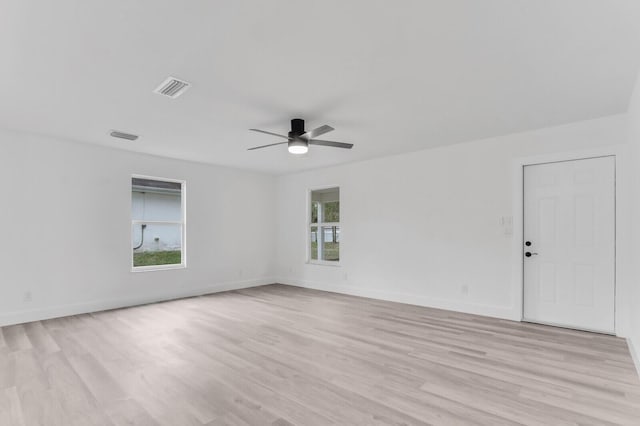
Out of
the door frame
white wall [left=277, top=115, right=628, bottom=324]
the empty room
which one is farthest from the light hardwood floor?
white wall [left=277, top=115, right=628, bottom=324]

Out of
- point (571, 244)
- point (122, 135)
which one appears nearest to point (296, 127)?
point (122, 135)

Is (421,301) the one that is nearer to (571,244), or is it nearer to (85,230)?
(571,244)

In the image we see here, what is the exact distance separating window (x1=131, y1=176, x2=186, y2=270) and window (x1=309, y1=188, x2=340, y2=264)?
267cm

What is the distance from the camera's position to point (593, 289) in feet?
12.8

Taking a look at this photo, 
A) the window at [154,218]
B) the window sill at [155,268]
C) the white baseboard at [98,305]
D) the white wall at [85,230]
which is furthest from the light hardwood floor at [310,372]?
the window at [154,218]

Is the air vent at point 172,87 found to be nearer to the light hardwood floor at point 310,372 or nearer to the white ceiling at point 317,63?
the white ceiling at point 317,63

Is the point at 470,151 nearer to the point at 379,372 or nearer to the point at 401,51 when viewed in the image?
the point at 401,51

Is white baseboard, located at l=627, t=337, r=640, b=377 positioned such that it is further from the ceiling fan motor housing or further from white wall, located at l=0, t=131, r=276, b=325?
white wall, located at l=0, t=131, r=276, b=325

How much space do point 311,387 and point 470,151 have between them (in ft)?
13.1

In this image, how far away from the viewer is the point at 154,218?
6.14 metres

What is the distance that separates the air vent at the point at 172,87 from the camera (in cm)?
284

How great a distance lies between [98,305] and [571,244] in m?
6.69

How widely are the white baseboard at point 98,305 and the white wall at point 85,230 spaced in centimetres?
1

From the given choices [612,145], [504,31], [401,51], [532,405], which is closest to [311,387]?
[532,405]
